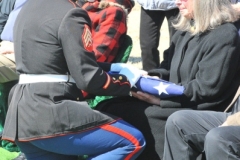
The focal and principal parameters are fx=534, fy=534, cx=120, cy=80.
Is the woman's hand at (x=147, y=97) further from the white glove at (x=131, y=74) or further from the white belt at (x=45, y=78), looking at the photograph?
the white belt at (x=45, y=78)

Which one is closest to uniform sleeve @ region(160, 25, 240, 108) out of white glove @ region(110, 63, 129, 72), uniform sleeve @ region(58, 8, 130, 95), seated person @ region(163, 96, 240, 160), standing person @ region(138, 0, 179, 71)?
seated person @ region(163, 96, 240, 160)

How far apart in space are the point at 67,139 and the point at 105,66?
66cm

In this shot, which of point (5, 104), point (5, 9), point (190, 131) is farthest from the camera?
point (5, 9)

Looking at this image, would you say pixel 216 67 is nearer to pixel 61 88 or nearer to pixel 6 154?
pixel 61 88

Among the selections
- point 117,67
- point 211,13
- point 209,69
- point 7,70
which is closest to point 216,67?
point 209,69

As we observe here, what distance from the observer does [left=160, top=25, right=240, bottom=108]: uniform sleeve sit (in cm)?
338

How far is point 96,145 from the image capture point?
10.3ft

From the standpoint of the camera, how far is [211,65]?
3.40 m

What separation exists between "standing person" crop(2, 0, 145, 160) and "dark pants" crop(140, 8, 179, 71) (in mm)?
2314

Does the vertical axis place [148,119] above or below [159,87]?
below

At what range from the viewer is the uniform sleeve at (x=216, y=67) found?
11.1ft

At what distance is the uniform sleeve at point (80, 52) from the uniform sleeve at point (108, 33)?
0.97 metres

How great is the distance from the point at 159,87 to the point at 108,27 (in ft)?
2.61

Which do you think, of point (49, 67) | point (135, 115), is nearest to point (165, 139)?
point (135, 115)
